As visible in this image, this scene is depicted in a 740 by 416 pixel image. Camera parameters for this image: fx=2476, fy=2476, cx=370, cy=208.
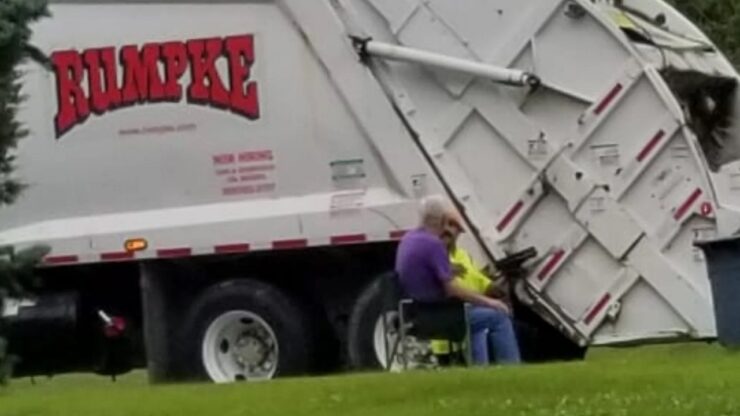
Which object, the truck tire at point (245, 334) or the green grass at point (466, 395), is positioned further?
the truck tire at point (245, 334)

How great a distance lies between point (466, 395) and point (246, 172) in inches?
209

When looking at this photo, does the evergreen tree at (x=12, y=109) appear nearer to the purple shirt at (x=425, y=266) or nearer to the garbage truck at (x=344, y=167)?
the purple shirt at (x=425, y=266)

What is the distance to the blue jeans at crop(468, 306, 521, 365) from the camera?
571 inches

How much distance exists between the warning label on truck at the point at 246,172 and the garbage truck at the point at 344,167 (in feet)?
0.05

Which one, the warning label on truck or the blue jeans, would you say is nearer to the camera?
the blue jeans

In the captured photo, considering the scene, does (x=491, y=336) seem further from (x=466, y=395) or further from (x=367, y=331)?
(x=466, y=395)

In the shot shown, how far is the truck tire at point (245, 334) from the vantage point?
16.1 meters

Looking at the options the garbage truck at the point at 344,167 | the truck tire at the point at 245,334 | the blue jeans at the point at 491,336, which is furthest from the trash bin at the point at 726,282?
the truck tire at the point at 245,334

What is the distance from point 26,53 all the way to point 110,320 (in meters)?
6.11

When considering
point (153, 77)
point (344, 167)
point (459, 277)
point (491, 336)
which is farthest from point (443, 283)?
point (153, 77)

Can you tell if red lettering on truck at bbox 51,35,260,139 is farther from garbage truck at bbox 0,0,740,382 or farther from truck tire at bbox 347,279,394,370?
truck tire at bbox 347,279,394,370

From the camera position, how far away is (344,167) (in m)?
15.9

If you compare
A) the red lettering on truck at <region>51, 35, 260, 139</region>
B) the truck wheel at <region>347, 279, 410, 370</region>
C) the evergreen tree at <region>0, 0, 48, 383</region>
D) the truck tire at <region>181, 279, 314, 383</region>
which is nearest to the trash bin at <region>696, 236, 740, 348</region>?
the truck wheel at <region>347, 279, 410, 370</region>

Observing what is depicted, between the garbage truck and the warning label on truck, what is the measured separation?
15mm
